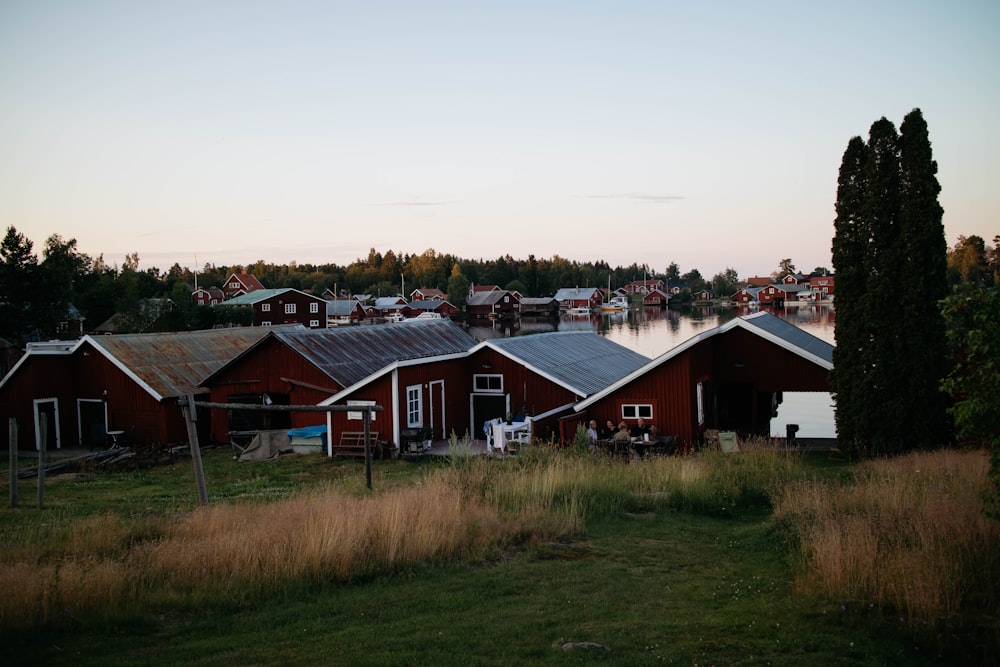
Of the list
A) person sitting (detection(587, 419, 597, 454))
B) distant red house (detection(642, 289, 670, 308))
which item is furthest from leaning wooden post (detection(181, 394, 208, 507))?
distant red house (detection(642, 289, 670, 308))

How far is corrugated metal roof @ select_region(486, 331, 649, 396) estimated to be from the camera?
26.4 m

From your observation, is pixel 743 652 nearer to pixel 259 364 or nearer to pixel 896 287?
pixel 896 287

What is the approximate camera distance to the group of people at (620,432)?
21.8 metres

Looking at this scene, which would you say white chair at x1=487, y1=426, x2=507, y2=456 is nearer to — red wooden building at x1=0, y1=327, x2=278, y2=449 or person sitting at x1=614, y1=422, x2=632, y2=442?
person sitting at x1=614, y1=422, x2=632, y2=442

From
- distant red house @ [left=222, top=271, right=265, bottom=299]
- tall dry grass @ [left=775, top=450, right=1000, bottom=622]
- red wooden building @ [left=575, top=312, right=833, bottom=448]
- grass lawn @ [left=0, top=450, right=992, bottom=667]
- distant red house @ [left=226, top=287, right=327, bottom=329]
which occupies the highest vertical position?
distant red house @ [left=222, top=271, right=265, bottom=299]

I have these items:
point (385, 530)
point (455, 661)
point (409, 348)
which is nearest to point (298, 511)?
point (385, 530)

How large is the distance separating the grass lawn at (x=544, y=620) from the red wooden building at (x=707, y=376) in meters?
11.7

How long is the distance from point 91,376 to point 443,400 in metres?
12.8

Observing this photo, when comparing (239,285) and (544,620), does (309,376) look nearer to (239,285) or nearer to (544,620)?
(544,620)

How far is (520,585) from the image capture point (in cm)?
878

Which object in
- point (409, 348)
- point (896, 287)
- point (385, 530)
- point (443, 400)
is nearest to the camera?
point (385, 530)

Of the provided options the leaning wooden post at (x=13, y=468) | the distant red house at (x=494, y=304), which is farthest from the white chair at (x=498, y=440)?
the distant red house at (x=494, y=304)

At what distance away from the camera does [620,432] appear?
2200 centimetres

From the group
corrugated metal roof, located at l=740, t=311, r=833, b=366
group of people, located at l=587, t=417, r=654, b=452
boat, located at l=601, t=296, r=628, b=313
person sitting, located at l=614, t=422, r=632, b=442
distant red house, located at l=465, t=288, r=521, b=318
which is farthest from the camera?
boat, located at l=601, t=296, r=628, b=313
